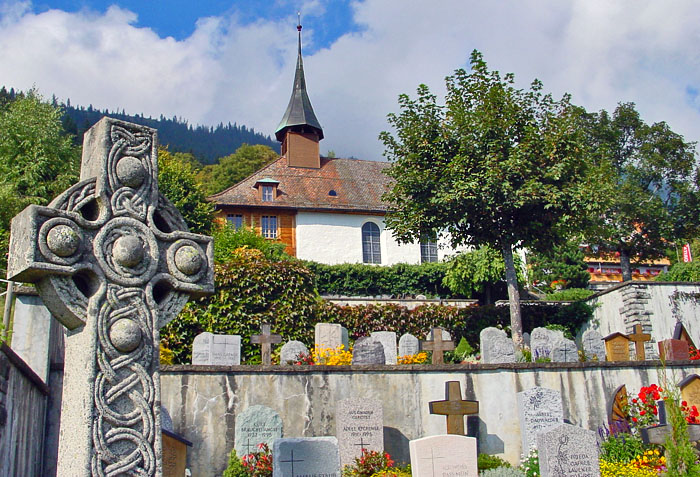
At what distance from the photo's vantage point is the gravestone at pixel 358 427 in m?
10.7

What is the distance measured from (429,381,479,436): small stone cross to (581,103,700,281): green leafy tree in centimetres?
2379

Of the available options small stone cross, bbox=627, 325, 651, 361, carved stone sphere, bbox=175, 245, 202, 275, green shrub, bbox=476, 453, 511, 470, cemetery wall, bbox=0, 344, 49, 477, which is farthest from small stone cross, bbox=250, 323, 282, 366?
carved stone sphere, bbox=175, 245, 202, 275

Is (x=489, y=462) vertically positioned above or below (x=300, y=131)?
below

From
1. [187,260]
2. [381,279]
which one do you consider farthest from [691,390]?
[381,279]

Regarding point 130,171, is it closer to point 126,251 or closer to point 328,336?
point 126,251

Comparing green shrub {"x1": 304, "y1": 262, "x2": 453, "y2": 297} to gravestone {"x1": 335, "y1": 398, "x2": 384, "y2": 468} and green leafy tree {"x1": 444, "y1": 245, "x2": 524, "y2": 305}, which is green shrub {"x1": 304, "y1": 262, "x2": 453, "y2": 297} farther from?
gravestone {"x1": 335, "y1": 398, "x2": 384, "y2": 468}

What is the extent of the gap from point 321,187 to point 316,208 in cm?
238

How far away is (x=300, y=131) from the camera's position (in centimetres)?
3966

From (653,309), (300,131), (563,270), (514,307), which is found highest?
(300,131)

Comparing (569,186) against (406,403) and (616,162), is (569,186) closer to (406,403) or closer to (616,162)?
(406,403)

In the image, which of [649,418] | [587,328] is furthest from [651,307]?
[649,418]

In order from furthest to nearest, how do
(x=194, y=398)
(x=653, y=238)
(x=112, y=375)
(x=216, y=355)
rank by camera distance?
(x=653, y=238), (x=216, y=355), (x=194, y=398), (x=112, y=375)

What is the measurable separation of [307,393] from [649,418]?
20.8 feet

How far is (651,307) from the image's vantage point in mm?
22156
